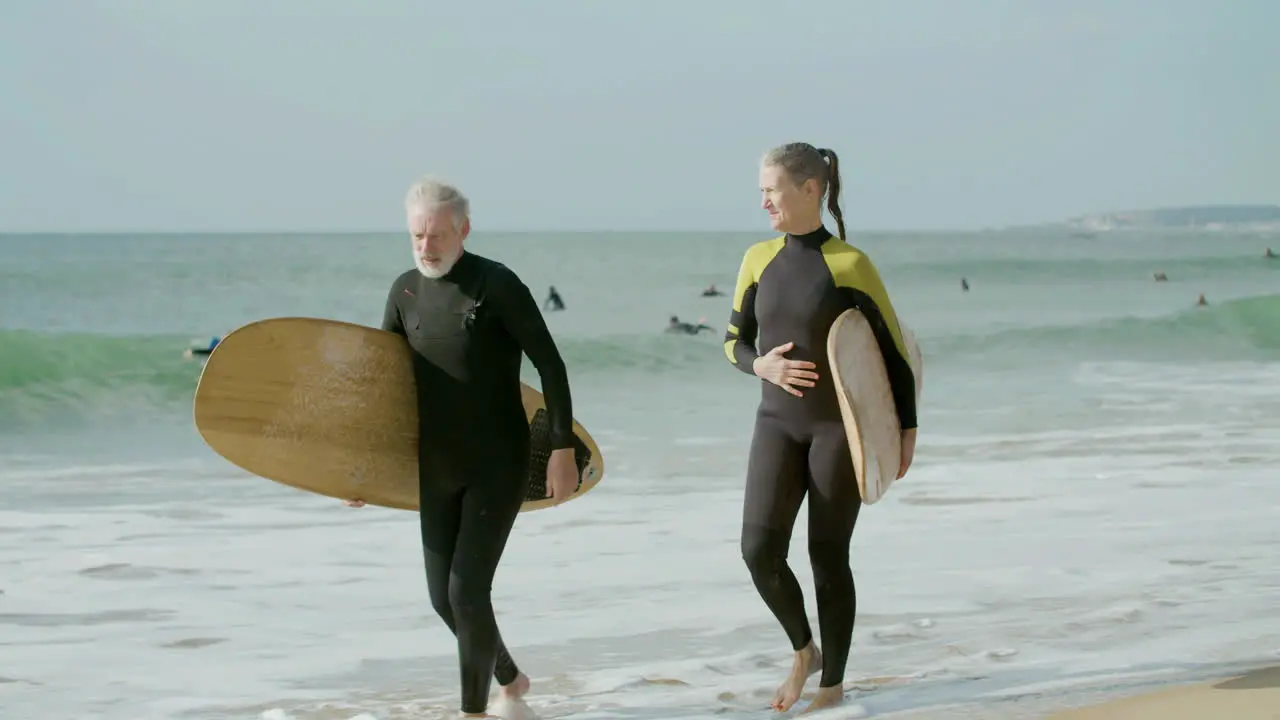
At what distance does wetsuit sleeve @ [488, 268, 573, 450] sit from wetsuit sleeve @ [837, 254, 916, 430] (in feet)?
2.53

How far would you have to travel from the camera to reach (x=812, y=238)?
4.02m

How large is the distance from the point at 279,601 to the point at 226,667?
106cm

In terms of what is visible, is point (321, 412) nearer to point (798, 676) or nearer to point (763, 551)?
point (763, 551)

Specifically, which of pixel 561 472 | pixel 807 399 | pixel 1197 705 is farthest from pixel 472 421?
pixel 1197 705

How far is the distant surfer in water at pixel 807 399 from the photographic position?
3.97 metres

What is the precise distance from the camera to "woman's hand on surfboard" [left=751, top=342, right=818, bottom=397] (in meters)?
3.96

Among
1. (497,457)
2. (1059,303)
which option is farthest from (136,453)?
(1059,303)

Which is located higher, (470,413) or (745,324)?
(745,324)

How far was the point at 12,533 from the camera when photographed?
831 cm

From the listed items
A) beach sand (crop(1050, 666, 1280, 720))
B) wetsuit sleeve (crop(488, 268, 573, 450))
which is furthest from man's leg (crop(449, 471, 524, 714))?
beach sand (crop(1050, 666, 1280, 720))

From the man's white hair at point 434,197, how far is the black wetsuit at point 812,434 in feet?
2.50

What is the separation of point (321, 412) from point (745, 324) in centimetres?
114

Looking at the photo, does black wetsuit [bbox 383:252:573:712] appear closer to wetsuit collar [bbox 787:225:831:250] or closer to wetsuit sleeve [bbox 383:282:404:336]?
wetsuit sleeve [bbox 383:282:404:336]

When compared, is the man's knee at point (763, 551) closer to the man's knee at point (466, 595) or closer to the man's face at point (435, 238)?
the man's knee at point (466, 595)
